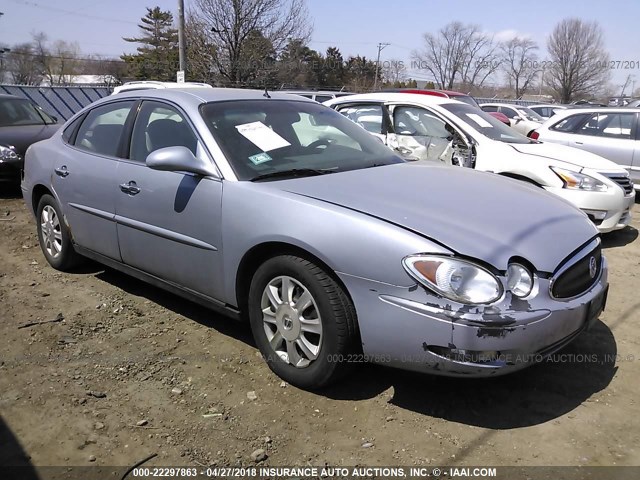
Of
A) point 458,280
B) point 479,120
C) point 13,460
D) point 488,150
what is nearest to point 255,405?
point 13,460

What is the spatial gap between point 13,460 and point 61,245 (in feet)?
8.49

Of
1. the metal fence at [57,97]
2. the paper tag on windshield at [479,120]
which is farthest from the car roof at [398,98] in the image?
the metal fence at [57,97]

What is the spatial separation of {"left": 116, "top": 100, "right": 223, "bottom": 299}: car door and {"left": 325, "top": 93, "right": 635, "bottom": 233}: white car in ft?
11.8

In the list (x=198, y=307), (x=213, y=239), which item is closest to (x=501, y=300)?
(x=213, y=239)

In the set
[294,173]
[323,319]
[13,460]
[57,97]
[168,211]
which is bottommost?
[13,460]

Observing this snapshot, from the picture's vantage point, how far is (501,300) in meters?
2.53

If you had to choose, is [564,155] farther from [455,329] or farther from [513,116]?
[513,116]

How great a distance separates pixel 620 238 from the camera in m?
6.52

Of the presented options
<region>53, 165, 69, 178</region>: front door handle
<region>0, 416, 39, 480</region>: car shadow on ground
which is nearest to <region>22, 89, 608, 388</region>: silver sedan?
<region>53, 165, 69, 178</region>: front door handle

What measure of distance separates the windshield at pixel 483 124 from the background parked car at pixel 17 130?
6022 millimetres

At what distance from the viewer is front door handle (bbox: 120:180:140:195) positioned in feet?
12.3

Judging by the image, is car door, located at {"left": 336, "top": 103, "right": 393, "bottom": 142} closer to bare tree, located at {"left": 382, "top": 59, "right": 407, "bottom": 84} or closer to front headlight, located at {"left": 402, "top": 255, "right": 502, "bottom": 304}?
front headlight, located at {"left": 402, "top": 255, "right": 502, "bottom": 304}

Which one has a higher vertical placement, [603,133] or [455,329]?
[603,133]

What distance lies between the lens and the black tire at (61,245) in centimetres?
468
